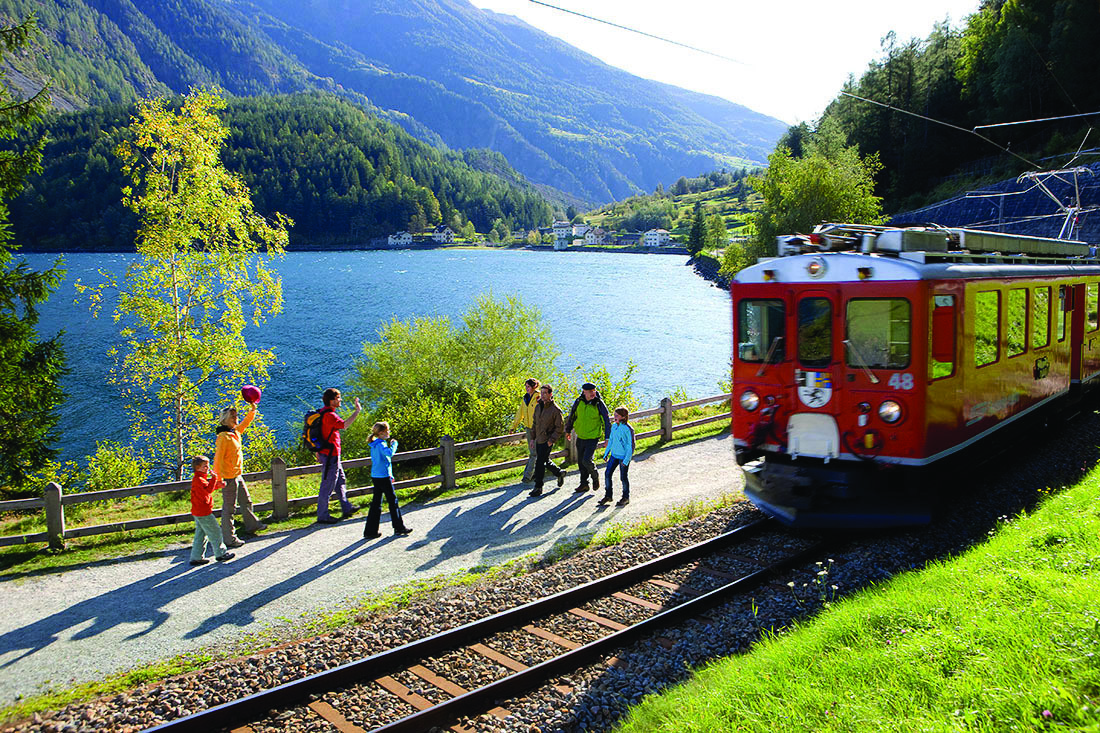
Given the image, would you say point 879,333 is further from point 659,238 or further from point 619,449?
point 659,238

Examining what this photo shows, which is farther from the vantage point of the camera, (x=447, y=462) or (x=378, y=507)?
(x=447, y=462)

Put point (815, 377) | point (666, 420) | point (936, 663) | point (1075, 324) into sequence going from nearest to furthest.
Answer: point (936, 663) → point (815, 377) → point (1075, 324) → point (666, 420)

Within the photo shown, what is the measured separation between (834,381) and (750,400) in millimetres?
1264

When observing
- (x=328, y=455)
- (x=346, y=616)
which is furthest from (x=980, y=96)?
(x=346, y=616)

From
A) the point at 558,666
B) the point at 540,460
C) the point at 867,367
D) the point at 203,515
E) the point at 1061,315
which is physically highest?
the point at 1061,315

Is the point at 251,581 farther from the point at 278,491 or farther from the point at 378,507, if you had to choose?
the point at 278,491

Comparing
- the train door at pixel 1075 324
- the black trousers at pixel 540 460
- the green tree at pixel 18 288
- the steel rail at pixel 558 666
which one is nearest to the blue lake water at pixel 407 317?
the green tree at pixel 18 288

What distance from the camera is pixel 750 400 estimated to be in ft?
33.6

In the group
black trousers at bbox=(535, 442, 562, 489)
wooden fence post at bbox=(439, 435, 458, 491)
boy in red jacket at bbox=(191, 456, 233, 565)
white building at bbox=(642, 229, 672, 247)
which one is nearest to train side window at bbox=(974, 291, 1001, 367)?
black trousers at bbox=(535, 442, 562, 489)

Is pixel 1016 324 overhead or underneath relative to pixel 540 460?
overhead

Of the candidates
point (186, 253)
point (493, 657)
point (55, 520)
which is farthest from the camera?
point (186, 253)

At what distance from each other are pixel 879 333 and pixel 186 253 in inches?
673

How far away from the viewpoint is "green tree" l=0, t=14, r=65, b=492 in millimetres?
13695

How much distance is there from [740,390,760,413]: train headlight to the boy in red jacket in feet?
24.9
